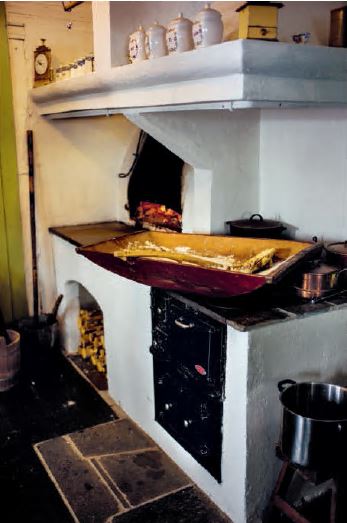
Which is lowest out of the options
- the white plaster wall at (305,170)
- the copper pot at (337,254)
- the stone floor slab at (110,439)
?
the stone floor slab at (110,439)

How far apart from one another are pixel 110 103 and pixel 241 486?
223cm

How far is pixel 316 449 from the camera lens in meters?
2.05

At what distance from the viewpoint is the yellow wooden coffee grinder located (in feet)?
7.30

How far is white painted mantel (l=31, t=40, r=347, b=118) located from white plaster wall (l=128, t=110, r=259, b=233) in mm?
253

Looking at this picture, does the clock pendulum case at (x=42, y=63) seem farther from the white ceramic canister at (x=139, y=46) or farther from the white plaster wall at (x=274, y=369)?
the white plaster wall at (x=274, y=369)

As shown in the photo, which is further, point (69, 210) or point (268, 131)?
point (69, 210)

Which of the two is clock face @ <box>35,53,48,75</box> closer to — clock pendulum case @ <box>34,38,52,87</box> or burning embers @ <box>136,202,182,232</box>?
clock pendulum case @ <box>34,38,52,87</box>

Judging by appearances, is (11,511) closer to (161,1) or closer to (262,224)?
(262,224)

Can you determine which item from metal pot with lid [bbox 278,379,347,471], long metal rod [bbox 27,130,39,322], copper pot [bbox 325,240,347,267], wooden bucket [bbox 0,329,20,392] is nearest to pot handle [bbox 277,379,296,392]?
metal pot with lid [bbox 278,379,347,471]

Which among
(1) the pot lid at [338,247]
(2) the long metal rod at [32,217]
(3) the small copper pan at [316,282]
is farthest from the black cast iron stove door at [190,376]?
(2) the long metal rod at [32,217]

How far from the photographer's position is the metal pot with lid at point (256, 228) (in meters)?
3.01

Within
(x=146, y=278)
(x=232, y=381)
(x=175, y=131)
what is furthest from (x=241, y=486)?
(x=175, y=131)

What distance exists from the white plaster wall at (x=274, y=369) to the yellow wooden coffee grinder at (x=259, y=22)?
1281mm

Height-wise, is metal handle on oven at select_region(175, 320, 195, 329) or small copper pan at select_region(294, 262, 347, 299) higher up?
small copper pan at select_region(294, 262, 347, 299)
